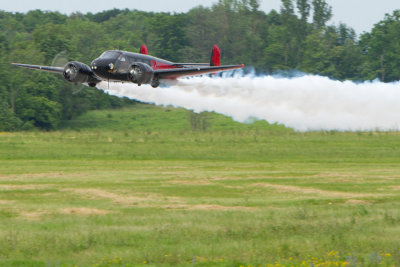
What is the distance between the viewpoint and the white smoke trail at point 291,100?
46.2m

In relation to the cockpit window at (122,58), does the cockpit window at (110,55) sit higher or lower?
higher

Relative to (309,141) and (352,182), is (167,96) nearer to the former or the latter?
(309,141)

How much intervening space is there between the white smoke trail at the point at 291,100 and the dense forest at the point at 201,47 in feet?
138

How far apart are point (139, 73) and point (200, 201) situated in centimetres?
1235

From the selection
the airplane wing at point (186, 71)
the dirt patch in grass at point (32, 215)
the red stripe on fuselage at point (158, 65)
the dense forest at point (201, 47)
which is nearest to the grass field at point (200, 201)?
the dirt patch in grass at point (32, 215)

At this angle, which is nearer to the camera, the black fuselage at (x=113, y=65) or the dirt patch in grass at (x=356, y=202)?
the dirt patch in grass at (x=356, y=202)

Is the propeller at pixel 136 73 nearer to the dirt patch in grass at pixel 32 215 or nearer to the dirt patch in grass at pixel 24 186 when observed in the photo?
the dirt patch in grass at pixel 24 186

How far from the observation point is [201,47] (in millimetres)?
126875

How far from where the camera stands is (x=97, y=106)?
9719cm

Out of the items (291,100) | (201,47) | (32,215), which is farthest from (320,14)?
(32,215)

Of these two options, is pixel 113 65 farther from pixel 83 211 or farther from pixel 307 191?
pixel 83 211

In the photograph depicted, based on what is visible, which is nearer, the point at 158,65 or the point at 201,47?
the point at 158,65

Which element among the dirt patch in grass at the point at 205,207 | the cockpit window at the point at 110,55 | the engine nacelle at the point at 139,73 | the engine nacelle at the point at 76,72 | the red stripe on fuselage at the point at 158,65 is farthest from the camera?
the red stripe on fuselage at the point at 158,65

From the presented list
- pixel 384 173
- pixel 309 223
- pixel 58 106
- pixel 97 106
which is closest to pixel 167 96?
pixel 384 173
